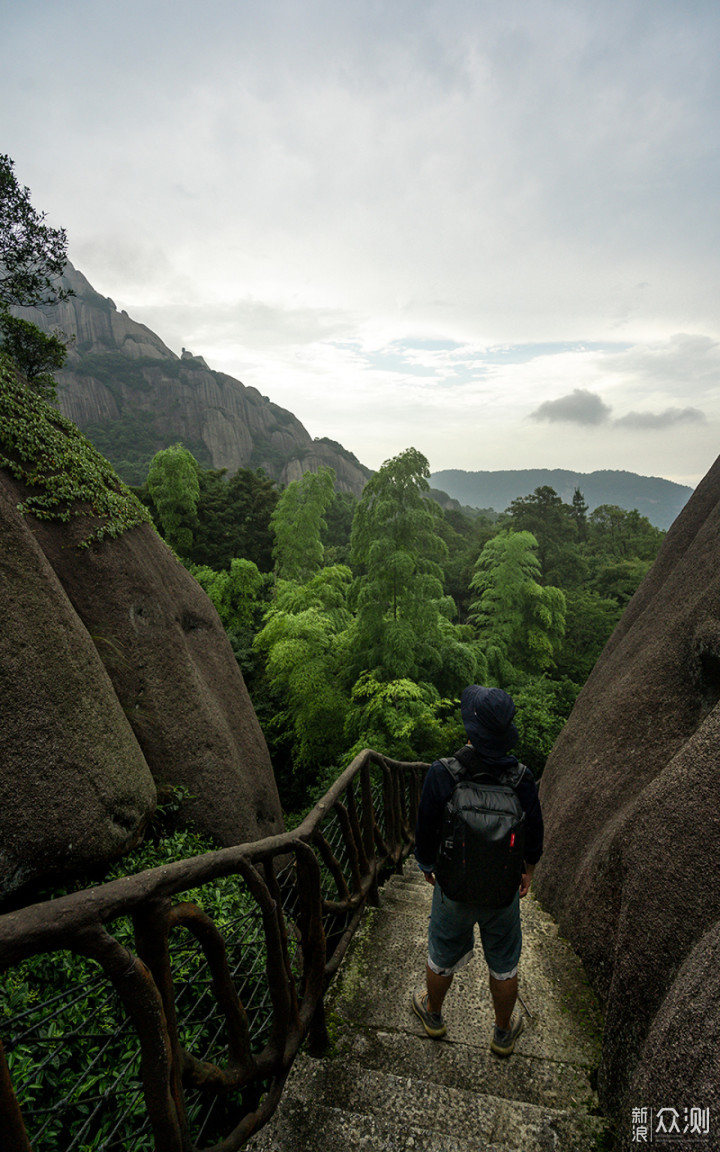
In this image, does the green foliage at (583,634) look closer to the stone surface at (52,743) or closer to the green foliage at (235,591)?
the green foliage at (235,591)

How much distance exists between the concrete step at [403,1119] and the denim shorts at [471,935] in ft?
1.45

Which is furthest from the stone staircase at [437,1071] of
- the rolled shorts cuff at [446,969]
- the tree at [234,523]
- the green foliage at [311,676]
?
the tree at [234,523]

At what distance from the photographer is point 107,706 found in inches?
197

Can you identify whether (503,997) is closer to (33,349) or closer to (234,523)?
(33,349)

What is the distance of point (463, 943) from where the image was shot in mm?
2383

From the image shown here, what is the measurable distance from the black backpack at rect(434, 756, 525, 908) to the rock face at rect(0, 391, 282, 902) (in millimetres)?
3518

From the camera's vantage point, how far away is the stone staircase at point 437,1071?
6.14 ft

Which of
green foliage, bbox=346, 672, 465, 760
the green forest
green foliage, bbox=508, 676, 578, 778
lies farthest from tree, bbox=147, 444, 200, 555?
green foliage, bbox=508, 676, 578, 778

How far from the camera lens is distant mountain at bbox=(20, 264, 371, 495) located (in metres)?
62.8

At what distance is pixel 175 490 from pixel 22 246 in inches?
482

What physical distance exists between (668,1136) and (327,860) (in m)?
1.52

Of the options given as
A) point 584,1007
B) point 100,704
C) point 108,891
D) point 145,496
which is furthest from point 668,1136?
point 145,496

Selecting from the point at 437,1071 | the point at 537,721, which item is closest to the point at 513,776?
the point at 437,1071

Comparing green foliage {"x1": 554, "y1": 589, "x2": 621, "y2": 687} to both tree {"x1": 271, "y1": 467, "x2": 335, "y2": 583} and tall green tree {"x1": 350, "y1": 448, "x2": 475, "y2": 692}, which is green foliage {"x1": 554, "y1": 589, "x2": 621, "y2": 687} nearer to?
tall green tree {"x1": 350, "y1": 448, "x2": 475, "y2": 692}
